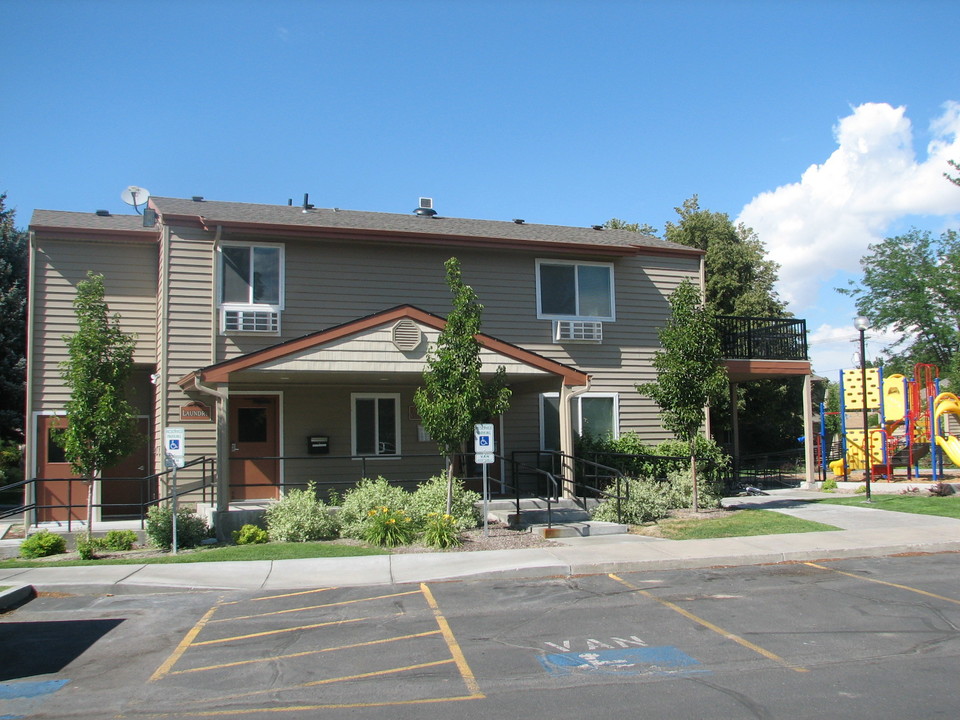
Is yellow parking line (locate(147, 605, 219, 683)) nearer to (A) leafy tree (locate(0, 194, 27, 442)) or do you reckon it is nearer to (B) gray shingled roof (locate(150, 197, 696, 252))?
(B) gray shingled roof (locate(150, 197, 696, 252))

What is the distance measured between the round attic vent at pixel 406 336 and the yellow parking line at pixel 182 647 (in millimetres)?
6063

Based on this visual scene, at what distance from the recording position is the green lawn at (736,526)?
44.1ft

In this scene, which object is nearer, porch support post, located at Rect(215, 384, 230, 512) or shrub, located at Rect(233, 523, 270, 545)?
shrub, located at Rect(233, 523, 270, 545)

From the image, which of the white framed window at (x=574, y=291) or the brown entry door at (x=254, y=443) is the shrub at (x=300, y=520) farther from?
the white framed window at (x=574, y=291)

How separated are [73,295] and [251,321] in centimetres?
389

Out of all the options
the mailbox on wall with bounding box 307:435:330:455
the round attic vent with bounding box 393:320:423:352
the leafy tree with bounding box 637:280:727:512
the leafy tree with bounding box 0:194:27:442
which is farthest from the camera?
the leafy tree with bounding box 0:194:27:442

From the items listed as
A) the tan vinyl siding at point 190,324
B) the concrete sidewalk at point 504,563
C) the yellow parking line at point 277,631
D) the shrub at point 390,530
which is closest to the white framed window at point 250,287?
the tan vinyl siding at point 190,324

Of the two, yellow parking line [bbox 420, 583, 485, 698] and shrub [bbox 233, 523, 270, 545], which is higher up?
shrub [bbox 233, 523, 270, 545]

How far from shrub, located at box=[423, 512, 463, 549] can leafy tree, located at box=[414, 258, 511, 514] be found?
0.65 m

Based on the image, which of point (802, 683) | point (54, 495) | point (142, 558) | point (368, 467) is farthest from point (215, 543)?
point (802, 683)

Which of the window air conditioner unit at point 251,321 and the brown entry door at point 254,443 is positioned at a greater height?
the window air conditioner unit at point 251,321

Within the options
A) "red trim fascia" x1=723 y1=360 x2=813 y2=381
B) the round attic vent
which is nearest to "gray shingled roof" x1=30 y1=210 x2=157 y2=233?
the round attic vent

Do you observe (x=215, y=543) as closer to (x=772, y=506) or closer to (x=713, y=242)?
(x=772, y=506)

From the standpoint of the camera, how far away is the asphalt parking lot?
5.85 m
